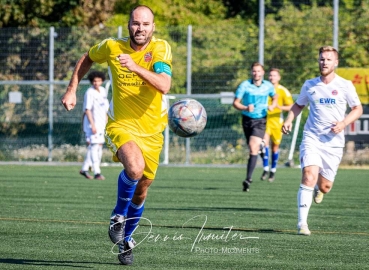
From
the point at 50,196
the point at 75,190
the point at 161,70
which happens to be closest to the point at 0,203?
the point at 50,196

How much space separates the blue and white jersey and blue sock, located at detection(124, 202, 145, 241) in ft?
30.1

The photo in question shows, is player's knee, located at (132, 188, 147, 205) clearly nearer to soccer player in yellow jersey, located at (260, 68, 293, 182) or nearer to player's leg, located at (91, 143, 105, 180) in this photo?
player's leg, located at (91, 143, 105, 180)

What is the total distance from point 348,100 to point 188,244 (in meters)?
2.87

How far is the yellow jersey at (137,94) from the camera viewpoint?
26.3 feet

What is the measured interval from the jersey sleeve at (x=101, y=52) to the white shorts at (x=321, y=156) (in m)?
3.07

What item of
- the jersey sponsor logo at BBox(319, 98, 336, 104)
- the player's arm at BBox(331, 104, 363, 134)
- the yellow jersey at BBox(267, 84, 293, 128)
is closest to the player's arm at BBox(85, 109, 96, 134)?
the yellow jersey at BBox(267, 84, 293, 128)

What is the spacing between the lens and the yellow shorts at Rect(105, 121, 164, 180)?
7.94 m

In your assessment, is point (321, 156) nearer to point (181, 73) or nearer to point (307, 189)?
point (307, 189)

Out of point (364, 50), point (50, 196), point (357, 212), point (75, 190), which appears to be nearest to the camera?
point (357, 212)

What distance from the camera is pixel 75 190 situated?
16.1 meters

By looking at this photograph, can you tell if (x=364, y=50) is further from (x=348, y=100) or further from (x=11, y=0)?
(x=348, y=100)

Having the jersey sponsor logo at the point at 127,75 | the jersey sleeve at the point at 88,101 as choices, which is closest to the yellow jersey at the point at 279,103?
the jersey sleeve at the point at 88,101

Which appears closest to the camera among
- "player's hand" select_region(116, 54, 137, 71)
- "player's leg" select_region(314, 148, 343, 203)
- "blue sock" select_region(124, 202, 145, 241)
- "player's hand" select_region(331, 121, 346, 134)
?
"player's hand" select_region(116, 54, 137, 71)

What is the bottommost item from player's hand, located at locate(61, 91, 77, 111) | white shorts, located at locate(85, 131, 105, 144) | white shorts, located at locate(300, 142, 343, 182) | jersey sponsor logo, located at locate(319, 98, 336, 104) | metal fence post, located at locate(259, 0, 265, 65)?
white shorts, located at locate(85, 131, 105, 144)
